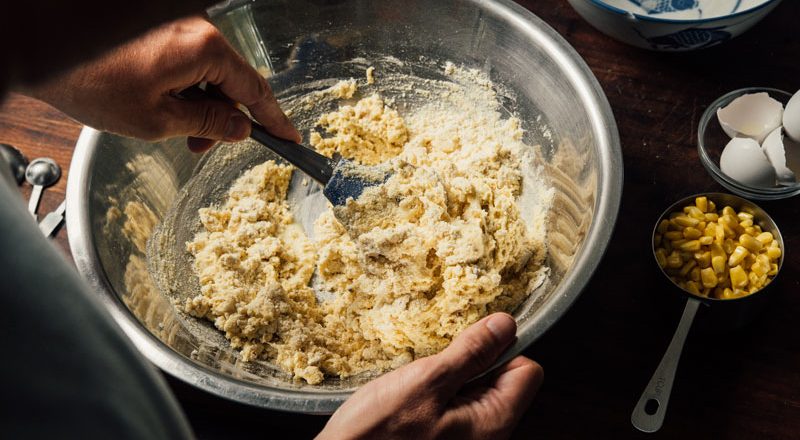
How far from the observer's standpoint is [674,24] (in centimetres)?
127

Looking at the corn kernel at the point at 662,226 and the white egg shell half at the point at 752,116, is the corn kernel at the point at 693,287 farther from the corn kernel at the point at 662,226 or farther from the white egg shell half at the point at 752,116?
the white egg shell half at the point at 752,116

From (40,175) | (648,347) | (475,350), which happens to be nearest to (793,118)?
(648,347)

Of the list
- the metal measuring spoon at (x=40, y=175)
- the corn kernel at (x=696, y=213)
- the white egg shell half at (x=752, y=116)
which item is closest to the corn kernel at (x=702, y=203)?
the corn kernel at (x=696, y=213)

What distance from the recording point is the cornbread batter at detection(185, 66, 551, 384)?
1.16 meters

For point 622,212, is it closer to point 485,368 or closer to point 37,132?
point 485,368

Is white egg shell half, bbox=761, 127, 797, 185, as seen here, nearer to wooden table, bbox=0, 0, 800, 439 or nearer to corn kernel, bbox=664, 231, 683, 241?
wooden table, bbox=0, 0, 800, 439

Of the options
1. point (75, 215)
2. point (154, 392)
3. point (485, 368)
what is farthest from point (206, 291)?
point (154, 392)

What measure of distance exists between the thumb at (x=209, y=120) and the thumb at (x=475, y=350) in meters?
0.55

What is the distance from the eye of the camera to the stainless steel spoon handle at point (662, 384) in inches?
Result: 43.5

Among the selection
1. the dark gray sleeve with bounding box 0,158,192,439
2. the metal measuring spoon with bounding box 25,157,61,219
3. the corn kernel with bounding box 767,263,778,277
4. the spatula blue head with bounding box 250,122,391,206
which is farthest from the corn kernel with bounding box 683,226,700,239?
the metal measuring spoon with bounding box 25,157,61,219

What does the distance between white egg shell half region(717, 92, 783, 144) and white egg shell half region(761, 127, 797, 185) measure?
37 millimetres

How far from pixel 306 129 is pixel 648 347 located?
86 centimetres

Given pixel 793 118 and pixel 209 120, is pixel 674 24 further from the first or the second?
pixel 209 120

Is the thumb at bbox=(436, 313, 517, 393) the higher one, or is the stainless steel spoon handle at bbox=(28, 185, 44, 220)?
the thumb at bbox=(436, 313, 517, 393)
